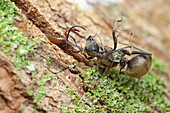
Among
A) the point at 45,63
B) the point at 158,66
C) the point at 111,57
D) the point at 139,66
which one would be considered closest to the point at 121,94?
the point at 139,66

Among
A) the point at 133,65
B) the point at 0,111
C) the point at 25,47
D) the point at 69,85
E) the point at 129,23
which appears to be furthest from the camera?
the point at 129,23

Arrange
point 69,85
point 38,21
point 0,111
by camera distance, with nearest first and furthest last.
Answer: point 0,111, point 69,85, point 38,21

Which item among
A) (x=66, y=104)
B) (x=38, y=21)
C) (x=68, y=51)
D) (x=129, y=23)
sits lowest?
(x=66, y=104)

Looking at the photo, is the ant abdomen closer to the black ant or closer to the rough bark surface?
the black ant

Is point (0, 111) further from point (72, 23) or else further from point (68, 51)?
point (72, 23)

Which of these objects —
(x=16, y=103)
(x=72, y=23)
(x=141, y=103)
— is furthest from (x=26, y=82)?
(x=141, y=103)

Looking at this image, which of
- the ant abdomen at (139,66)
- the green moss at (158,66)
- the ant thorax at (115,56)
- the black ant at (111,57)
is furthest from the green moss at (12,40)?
the green moss at (158,66)

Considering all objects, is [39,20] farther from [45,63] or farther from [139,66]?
[139,66]

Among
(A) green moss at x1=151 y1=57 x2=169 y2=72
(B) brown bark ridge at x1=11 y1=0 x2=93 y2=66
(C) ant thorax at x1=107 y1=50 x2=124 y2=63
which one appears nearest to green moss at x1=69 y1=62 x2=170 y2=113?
(C) ant thorax at x1=107 y1=50 x2=124 y2=63
